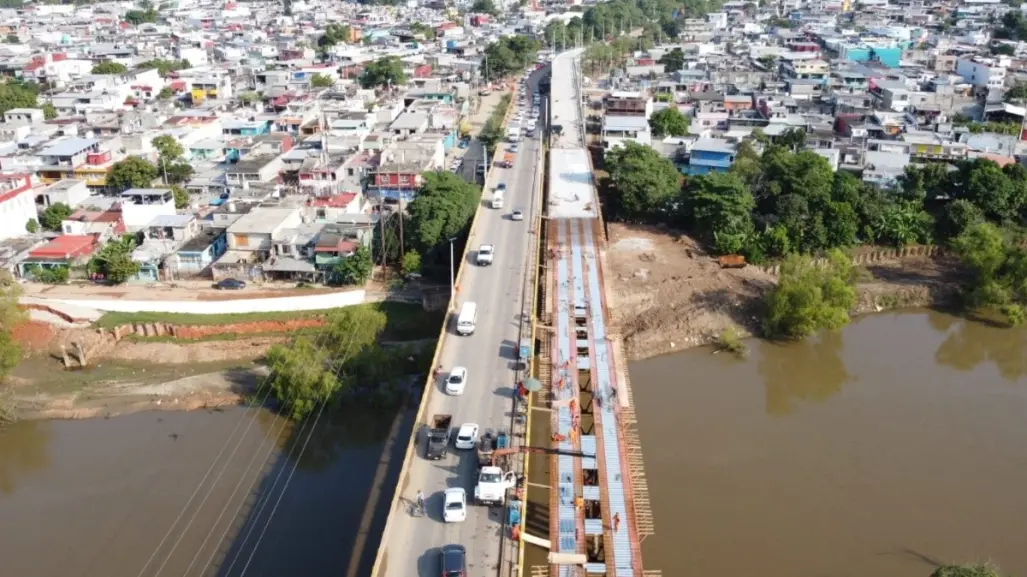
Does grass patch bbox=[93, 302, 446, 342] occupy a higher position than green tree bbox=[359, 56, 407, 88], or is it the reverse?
green tree bbox=[359, 56, 407, 88]

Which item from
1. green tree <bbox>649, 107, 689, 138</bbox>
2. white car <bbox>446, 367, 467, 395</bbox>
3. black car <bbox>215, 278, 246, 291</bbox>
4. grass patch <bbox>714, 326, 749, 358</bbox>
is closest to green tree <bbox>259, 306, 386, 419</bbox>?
white car <bbox>446, 367, 467, 395</bbox>

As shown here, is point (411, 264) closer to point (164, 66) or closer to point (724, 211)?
point (724, 211)

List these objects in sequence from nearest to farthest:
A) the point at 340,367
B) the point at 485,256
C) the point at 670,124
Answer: the point at 340,367
the point at 485,256
the point at 670,124

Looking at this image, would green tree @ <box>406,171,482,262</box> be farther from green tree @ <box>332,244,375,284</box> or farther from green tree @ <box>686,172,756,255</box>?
green tree @ <box>686,172,756,255</box>

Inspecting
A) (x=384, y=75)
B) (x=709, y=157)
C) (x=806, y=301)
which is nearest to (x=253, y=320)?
(x=806, y=301)

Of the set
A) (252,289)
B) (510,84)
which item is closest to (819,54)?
(510,84)

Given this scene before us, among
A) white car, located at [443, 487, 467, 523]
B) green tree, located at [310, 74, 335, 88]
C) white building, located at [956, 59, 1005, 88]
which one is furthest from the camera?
green tree, located at [310, 74, 335, 88]

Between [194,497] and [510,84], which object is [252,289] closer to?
[194,497]

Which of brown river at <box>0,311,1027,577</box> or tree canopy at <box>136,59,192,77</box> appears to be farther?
tree canopy at <box>136,59,192,77</box>
